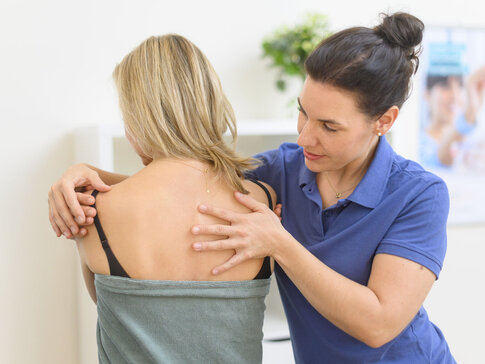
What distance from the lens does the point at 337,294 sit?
3.59 feet

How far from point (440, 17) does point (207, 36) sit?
1.18 metres

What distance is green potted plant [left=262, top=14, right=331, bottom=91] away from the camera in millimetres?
2043

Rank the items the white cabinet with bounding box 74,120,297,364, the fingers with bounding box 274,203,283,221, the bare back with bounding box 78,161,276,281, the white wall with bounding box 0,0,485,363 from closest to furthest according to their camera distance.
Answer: the bare back with bounding box 78,161,276,281 < the fingers with bounding box 274,203,283,221 < the white cabinet with bounding box 74,120,297,364 < the white wall with bounding box 0,0,485,363

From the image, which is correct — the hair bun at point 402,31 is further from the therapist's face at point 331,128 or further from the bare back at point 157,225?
the bare back at point 157,225

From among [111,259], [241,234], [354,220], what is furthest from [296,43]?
[111,259]

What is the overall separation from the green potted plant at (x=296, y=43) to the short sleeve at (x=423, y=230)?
100 centimetres

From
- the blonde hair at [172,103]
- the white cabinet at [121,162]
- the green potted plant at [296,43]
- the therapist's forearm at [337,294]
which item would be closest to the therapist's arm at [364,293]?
the therapist's forearm at [337,294]

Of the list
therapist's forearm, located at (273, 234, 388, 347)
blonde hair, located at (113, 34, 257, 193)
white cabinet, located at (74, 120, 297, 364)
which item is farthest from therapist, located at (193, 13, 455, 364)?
white cabinet, located at (74, 120, 297, 364)

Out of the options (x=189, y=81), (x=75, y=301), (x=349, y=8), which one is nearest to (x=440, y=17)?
(x=349, y=8)

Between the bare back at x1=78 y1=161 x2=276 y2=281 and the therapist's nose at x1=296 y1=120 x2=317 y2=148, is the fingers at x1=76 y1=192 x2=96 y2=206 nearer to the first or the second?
the bare back at x1=78 y1=161 x2=276 y2=281

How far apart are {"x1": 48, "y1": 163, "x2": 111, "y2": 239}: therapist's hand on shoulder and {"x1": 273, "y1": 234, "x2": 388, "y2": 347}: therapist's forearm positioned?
0.39m

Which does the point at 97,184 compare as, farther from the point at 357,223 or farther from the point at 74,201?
the point at 357,223

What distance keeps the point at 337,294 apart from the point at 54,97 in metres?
1.30

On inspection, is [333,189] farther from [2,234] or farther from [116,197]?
[2,234]
